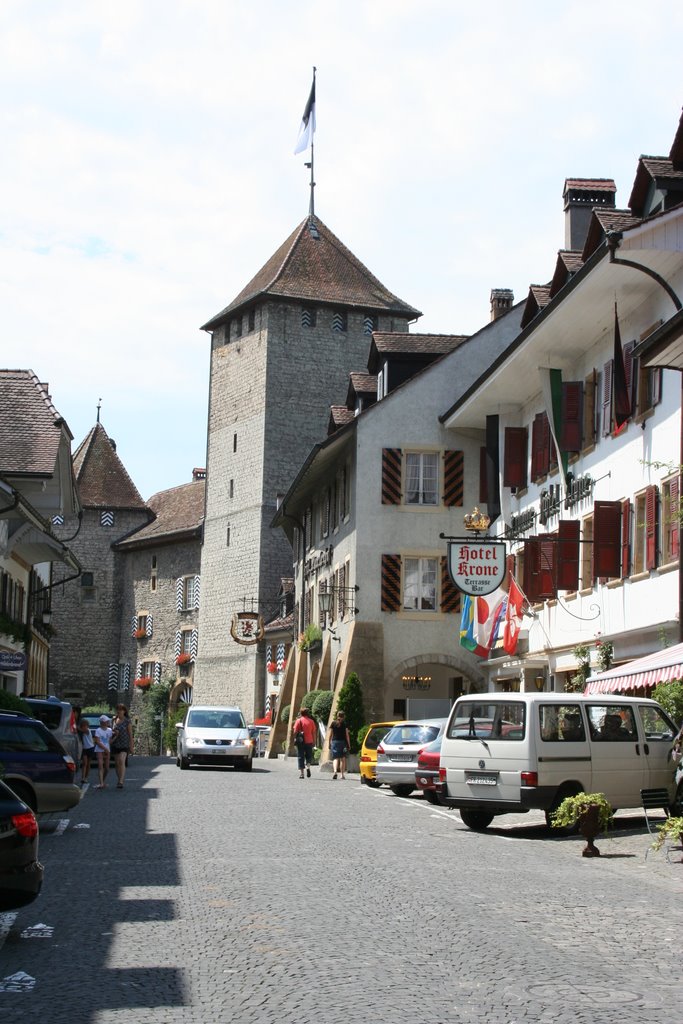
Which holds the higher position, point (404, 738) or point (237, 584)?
point (237, 584)

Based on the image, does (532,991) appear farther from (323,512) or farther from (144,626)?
(144,626)

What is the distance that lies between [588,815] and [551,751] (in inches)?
86.8

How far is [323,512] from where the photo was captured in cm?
4975

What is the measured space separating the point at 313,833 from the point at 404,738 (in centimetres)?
924

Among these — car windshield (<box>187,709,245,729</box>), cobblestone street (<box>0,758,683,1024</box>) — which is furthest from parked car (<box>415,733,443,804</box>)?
car windshield (<box>187,709,245,729</box>)

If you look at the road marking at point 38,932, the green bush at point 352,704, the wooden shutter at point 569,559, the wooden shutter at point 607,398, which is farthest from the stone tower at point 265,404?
the road marking at point 38,932

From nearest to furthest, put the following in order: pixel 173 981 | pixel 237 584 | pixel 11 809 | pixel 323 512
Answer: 1. pixel 173 981
2. pixel 11 809
3. pixel 323 512
4. pixel 237 584

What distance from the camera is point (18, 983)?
309 inches

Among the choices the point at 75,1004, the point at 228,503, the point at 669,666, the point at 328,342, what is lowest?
the point at 75,1004

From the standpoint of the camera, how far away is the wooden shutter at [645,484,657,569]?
23984 mm

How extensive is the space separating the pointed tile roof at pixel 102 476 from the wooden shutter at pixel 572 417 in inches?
2420

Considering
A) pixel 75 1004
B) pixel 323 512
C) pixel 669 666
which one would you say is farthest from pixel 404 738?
pixel 323 512

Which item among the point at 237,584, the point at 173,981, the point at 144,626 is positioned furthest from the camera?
the point at 144,626

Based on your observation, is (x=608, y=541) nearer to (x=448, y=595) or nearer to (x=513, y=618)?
(x=513, y=618)
